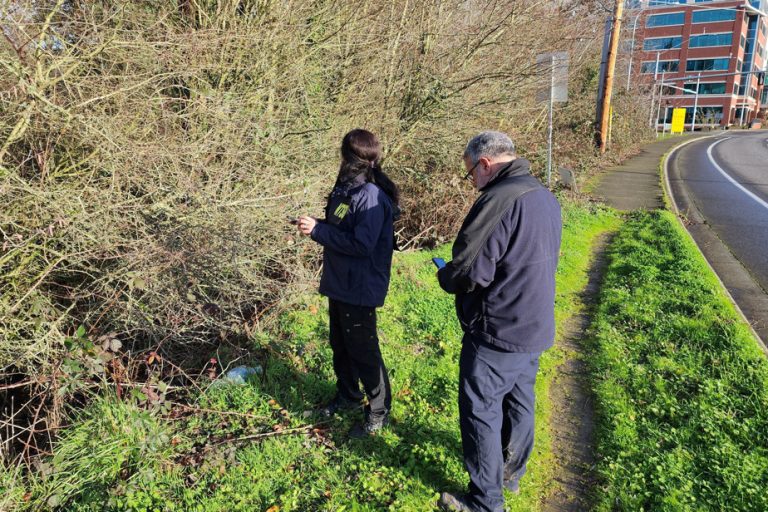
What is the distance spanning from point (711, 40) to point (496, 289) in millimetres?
89240

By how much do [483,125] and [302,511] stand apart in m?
7.45

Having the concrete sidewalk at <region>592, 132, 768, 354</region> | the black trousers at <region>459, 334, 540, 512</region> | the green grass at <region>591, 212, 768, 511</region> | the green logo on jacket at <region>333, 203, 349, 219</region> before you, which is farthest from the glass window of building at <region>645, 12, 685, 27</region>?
the black trousers at <region>459, 334, 540, 512</region>

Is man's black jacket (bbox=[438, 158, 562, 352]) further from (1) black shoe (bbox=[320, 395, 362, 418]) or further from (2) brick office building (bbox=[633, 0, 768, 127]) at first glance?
(2) brick office building (bbox=[633, 0, 768, 127])

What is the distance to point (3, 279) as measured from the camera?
319cm

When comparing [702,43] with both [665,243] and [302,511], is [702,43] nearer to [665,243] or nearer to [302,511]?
[665,243]

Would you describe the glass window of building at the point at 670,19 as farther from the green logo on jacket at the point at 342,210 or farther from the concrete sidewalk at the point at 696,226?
the green logo on jacket at the point at 342,210

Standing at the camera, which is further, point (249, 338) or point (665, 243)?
point (665, 243)

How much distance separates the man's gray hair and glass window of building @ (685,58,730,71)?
288 ft

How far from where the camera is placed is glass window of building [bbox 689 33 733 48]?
232 feet

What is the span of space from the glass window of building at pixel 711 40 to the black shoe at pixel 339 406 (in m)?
86.5

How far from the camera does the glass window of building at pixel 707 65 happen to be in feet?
236

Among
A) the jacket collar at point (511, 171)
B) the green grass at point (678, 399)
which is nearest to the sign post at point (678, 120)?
the green grass at point (678, 399)

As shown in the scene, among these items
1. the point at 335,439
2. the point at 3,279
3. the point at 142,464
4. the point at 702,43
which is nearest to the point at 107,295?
the point at 3,279

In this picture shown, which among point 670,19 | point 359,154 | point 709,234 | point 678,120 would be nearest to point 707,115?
point 670,19
